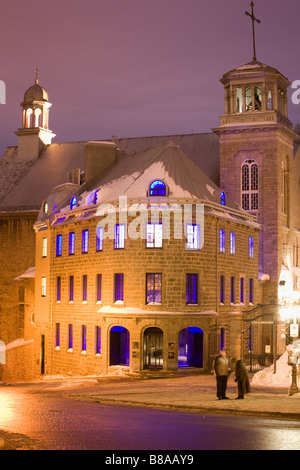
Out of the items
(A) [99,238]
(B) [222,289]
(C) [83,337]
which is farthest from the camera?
(C) [83,337]

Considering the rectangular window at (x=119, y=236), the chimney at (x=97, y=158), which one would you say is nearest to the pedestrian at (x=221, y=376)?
the rectangular window at (x=119, y=236)

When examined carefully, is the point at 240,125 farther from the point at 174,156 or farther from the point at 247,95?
the point at 174,156

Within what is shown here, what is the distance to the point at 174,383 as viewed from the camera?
101 ft

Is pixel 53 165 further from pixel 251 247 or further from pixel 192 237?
pixel 192 237

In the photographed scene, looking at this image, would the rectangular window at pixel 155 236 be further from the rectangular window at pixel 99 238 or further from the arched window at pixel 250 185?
the arched window at pixel 250 185

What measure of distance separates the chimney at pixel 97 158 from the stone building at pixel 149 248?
78mm

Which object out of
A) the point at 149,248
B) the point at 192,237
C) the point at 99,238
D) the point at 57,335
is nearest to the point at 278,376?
the point at 149,248

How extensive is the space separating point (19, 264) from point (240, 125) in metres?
21.5

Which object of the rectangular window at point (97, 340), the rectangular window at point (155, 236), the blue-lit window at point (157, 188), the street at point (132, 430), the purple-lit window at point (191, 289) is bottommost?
the street at point (132, 430)

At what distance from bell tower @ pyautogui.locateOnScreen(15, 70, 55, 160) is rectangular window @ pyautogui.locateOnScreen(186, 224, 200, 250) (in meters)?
32.1

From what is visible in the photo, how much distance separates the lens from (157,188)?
41.4 m

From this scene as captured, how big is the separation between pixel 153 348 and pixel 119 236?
659 centimetres

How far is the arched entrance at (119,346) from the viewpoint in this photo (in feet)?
134

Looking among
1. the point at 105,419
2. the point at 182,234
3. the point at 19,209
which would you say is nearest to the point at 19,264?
the point at 19,209
